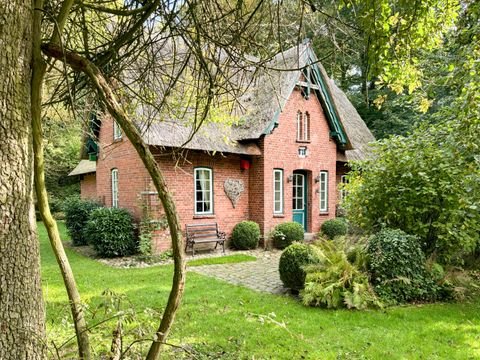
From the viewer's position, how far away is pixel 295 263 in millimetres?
6652

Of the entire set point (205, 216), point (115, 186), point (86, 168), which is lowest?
point (205, 216)

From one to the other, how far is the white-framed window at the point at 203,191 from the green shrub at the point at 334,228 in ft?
16.0

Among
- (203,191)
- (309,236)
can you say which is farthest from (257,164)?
(309,236)

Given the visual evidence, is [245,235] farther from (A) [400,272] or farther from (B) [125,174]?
(A) [400,272]

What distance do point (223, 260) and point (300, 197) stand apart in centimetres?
522

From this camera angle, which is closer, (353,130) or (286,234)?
(286,234)

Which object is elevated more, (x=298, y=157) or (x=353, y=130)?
(x=353, y=130)

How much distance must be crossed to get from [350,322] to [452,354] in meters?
1.36

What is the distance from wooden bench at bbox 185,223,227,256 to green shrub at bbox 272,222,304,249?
1.89 meters

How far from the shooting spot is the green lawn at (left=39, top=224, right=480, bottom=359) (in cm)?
422

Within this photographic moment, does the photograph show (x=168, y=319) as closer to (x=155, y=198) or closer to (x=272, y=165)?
(x=155, y=198)

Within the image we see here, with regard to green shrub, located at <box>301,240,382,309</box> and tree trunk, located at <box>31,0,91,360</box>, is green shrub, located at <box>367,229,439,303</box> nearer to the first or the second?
green shrub, located at <box>301,240,382,309</box>

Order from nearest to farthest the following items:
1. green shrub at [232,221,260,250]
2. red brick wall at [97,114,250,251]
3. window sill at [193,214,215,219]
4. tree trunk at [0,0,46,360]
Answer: tree trunk at [0,0,46,360]
red brick wall at [97,114,250,251]
window sill at [193,214,215,219]
green shrub at [232,221,260,250]

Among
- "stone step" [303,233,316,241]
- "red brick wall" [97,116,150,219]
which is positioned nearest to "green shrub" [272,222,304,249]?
"stone step" [303,233,316,241]
